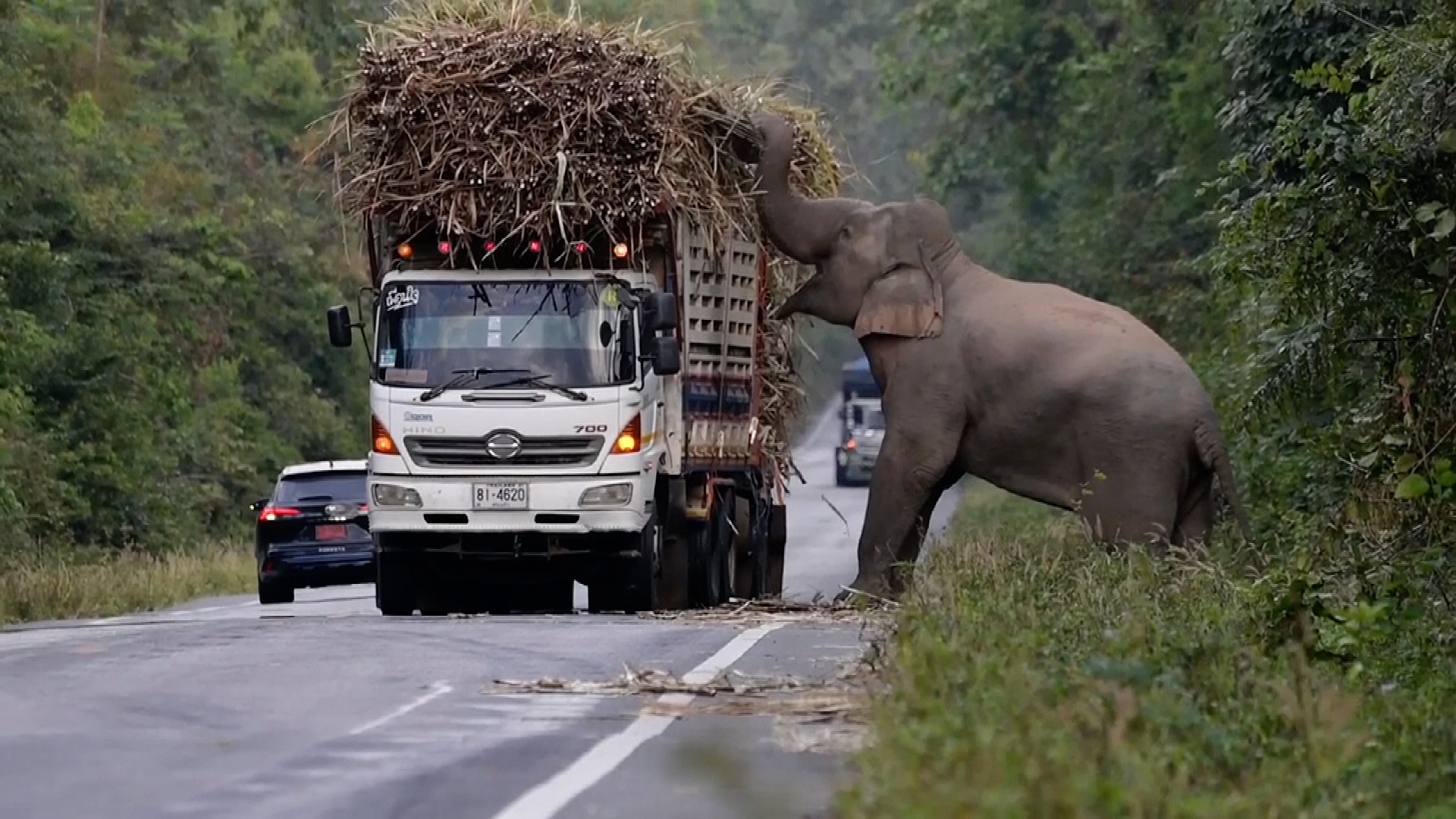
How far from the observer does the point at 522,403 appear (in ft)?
61.9

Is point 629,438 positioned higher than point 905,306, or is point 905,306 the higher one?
point 905,306

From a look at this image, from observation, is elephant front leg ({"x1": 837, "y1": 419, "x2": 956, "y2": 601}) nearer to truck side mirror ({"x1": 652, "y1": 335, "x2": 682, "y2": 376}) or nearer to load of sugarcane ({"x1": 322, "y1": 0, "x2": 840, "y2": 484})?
truck side mirror ({"x1": 652, "y1": 335, "x2": 682, "y2": 376})

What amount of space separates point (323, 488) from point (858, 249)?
27.9 ft

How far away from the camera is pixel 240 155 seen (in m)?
49.4

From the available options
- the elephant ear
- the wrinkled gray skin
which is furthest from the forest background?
the elephant ear

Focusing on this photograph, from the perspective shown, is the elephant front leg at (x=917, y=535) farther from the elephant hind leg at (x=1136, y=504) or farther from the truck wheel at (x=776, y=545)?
the truck wheel at (x=776, y=545)

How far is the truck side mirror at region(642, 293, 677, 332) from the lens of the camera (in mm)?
18953

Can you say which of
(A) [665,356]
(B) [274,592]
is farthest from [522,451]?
(B) [274,592]

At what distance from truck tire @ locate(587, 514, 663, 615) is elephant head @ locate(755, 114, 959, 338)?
2.19 m

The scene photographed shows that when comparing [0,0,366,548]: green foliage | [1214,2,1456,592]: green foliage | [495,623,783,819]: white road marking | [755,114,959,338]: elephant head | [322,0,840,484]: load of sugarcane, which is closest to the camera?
[495,623,783,819]: white road marking

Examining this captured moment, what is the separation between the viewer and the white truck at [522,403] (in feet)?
62.0

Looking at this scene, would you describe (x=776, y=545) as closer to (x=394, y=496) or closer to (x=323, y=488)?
(x=323, y=488)

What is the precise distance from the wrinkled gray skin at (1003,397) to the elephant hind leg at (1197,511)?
1cm

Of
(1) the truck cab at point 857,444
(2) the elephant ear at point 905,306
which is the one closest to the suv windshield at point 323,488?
(2) the elephant ear at point 905,306
